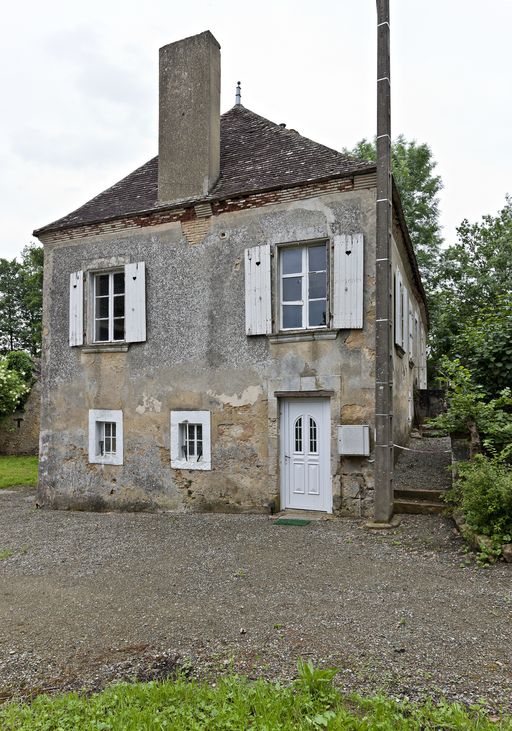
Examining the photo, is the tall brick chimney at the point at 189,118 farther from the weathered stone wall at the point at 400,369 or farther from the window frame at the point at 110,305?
the weathered stone wall at the point at 400,369

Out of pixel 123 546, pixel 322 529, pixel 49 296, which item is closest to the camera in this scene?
pixel 123 546

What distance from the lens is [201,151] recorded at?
402 inches

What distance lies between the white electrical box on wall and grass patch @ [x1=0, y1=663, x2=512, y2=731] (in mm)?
5148

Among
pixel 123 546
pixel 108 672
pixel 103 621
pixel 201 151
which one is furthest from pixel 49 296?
pixel 108 672

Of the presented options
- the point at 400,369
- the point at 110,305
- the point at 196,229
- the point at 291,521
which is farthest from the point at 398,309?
the point at 110,305

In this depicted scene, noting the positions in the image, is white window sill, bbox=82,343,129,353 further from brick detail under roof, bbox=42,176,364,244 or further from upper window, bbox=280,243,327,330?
upper window, bbox=280,243,327,330

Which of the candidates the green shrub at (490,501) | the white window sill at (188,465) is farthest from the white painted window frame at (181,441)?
the green shrub at (490,501)

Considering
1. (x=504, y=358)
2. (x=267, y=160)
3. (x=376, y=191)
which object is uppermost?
(x=267, y=160)

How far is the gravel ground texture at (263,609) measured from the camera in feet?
12.2

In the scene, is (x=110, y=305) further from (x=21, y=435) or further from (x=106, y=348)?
(x=21, y=435)

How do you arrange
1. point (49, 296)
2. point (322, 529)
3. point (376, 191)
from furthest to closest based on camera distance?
point (49, 296)
point (376, 191)
point (322, 529)

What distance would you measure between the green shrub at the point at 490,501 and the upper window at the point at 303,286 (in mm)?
3622

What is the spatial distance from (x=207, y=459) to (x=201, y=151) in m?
5.81

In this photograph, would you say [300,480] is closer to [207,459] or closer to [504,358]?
[207,459]
